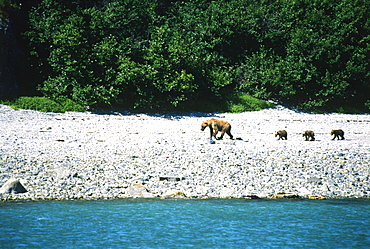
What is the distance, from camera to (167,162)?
42.3ft

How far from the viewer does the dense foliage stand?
22.1 meters

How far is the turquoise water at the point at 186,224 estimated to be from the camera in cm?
924

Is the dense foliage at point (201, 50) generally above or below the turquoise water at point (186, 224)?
above

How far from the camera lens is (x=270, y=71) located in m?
26.0

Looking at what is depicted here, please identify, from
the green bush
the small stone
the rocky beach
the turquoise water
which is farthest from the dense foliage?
the turquoise water

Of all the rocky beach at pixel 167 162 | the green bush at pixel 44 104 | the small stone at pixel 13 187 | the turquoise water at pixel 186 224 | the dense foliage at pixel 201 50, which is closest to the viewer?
the turquoise water at pixel 186 224

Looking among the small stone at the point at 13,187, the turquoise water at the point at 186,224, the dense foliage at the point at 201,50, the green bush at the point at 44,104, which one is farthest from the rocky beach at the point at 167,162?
the dense foliage at the point at 201,50

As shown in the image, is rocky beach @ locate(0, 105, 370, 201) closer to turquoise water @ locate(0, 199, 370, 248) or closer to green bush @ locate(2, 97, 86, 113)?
turquoise water @ locate(0, 199, 370, 248)

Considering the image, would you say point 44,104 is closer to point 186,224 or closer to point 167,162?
point 167,162

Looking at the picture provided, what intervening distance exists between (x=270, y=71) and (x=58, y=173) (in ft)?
54.5

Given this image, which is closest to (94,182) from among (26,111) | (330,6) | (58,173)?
(58,173)

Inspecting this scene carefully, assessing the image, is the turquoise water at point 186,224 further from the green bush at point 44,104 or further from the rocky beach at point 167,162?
the green bush at point 44,104

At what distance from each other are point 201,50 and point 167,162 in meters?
14.1

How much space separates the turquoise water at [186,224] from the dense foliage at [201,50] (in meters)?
11.2
